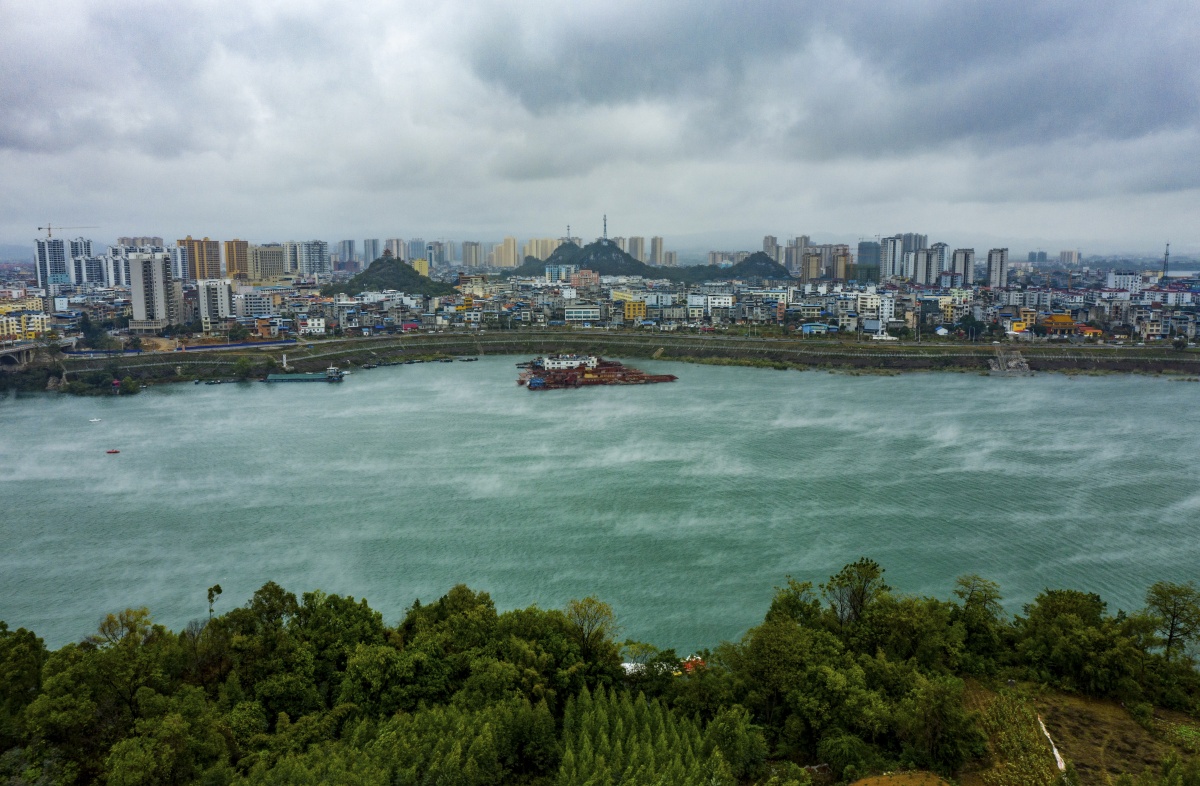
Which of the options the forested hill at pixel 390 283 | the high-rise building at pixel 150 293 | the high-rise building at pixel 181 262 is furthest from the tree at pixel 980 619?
the high-rise building at pixel 181 262

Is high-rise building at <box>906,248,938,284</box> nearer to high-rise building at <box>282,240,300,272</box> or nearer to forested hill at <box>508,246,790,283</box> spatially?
forested hill at <box>508,246,790,283</box>

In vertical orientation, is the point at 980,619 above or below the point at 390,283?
below

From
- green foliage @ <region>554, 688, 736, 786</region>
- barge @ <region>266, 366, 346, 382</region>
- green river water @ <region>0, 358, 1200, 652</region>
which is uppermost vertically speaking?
green foliage @ <region>554, 688, 736, 786</region>

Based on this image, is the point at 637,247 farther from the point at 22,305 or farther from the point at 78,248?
the point at 22,305

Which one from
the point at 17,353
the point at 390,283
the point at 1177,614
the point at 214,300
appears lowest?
the point at 1177,614

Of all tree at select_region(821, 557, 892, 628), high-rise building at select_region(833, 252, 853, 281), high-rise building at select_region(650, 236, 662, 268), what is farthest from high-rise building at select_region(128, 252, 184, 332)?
high-rise building at select_region(650, 236, 662, 268)

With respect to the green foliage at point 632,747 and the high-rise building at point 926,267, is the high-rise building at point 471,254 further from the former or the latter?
the green foliage at point 632,747

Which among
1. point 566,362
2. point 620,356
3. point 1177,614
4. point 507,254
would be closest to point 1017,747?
point 1177,614
